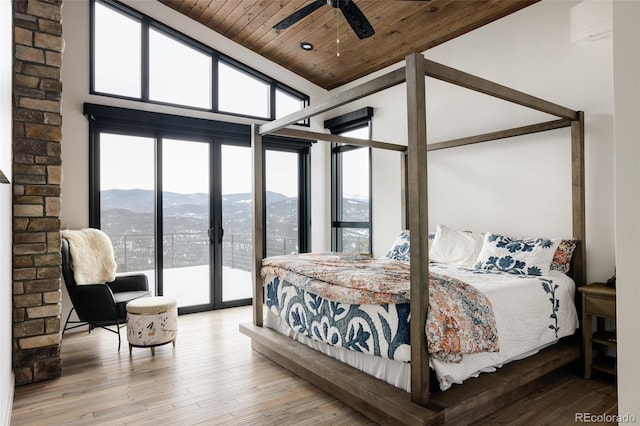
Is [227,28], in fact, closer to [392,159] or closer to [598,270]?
[392,159]

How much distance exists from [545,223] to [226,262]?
12.5 ft

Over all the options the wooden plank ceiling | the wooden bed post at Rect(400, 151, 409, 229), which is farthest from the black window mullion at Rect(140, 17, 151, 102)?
the wooden bed post at Rect(400, 151, 409, 229)

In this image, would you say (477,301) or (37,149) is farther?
(37,149)

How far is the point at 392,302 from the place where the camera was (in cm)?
234

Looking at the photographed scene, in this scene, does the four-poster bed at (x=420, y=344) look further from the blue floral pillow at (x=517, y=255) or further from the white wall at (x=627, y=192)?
the white wall at (x=627, y=192)

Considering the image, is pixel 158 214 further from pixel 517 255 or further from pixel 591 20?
pixel 591 20

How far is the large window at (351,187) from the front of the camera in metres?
5.69

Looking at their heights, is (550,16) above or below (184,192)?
above

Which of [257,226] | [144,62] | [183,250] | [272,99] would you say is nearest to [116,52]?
[144,62]

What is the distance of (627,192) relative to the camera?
95 cm

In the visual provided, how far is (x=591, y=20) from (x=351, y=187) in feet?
11.6

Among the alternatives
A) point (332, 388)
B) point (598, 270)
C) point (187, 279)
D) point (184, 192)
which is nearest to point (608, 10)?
point (598, 270)

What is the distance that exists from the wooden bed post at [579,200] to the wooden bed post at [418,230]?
1896 millimetres

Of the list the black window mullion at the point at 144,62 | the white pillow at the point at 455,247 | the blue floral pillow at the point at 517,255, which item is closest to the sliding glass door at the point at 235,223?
the black window mullion at the point at 144,62
